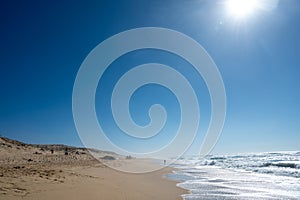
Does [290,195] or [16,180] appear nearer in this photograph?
[16,180]

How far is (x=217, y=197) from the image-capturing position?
11156 millimetres

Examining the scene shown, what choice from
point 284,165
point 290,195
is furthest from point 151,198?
point 284,165

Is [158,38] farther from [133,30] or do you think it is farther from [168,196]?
[168,196]

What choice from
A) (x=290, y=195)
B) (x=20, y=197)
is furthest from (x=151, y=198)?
(x=290, y=195)

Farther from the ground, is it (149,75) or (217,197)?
(149,75)

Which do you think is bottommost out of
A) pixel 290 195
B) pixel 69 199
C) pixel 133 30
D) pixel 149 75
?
pixel 290 195

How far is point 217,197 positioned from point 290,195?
3.48 metres

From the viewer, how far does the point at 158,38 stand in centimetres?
1766

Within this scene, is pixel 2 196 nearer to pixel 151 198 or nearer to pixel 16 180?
pixel 16 180

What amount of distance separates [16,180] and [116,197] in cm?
355

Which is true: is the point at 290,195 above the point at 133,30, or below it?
below

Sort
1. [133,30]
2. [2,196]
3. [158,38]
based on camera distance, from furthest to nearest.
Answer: [158,38]
[133,30]
[2,196]

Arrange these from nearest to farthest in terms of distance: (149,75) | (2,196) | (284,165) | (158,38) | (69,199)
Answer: (2,196)
(69,199)
(158,38)
(149,75)
(284,165)

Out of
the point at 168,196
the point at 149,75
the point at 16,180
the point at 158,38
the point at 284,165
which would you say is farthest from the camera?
the point at 284,165
